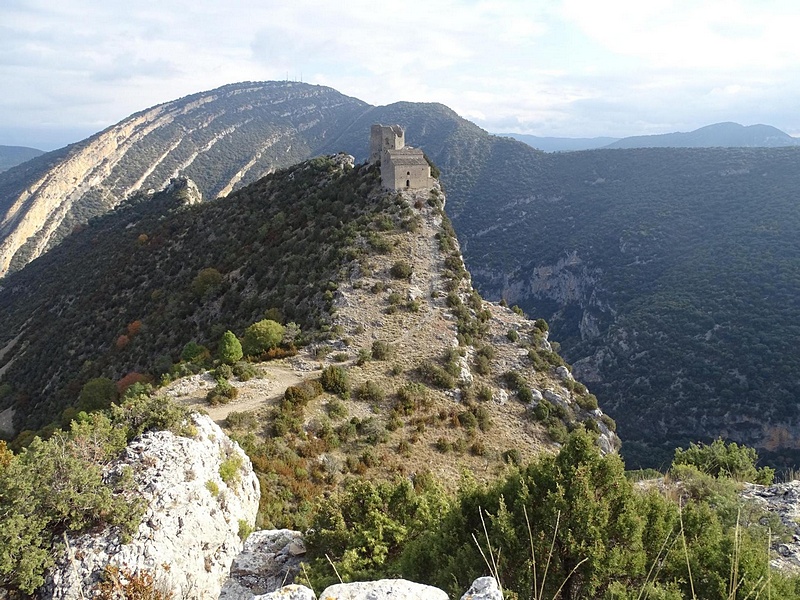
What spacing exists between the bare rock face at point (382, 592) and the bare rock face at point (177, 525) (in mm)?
3528

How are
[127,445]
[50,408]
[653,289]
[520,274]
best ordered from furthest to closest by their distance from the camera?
[520,274], [653,289], [50,408], [127,445]

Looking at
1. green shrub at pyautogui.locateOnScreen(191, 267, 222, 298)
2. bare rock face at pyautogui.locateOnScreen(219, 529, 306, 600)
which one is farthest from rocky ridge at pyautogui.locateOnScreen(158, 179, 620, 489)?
green shrub at pyautogui.locateOnScreen(191, 267, 222, 298)

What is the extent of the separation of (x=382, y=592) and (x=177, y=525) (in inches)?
175

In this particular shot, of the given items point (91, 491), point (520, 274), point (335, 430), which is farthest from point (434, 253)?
point (520, 274)

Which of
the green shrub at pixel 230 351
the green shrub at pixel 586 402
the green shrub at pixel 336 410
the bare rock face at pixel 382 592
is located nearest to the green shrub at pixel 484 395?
the green shrub at pixel 586 402

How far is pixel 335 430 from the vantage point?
66.5 ft

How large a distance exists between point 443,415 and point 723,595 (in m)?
18.2

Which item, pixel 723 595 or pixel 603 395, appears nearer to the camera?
pixel 723 595

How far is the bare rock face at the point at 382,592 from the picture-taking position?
18.7 feet

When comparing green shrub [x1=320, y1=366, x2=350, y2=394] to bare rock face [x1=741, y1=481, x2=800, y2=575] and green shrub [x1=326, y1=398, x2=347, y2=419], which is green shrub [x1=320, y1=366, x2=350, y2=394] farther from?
bare rock face [x1=741, y1=481, x2=800, y2=575]

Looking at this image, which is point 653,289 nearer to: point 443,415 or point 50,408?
point 443,415

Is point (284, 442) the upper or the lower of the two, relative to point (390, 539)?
lower

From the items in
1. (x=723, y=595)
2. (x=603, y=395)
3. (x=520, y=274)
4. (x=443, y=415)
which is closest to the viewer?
(x=723, y=595)

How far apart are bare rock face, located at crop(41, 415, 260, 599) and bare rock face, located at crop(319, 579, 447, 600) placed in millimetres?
3528
